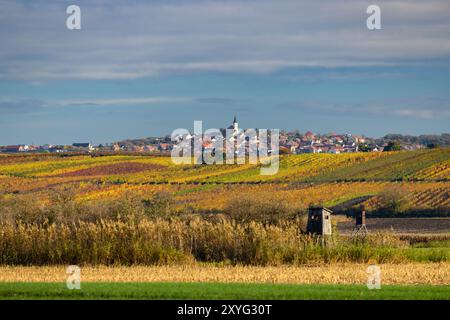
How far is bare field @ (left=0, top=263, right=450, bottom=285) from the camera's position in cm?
2458

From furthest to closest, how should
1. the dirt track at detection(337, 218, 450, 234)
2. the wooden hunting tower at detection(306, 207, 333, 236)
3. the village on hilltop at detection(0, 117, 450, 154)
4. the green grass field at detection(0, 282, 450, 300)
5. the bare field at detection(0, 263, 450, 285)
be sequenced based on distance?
the village on hilltop at detection(0, 117, 450, 154)
the dirt track at detection(337, 218, 450, 234)
the wooden hunting tower at detection(306, 207, 333, 236)
the bare field at detection(0, 263, 450, 285)
the green grass field at detection(0, 282, 450, 300)

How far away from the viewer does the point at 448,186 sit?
7406 cm

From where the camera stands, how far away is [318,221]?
39.5 m

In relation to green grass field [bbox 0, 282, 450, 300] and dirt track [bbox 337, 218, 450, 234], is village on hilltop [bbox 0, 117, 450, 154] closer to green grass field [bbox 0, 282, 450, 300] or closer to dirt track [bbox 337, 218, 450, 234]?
dirt track [bbox 337, 218, 450, 234]

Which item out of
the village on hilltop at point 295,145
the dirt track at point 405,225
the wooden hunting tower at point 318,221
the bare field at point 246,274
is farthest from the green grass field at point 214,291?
the village on hilltop at point 295,145

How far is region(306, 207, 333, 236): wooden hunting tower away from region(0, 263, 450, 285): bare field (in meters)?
9.14

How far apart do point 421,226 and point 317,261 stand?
87.5ft

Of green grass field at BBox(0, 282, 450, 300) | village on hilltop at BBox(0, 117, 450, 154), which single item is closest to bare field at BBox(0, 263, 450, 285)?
green grass field at BBox(0, 282, 450, 300)

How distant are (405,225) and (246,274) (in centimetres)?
3250

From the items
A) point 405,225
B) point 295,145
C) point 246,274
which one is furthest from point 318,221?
point 295,145

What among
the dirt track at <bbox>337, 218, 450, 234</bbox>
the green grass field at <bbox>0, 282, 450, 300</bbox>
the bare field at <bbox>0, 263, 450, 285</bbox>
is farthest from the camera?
the dirt track at <bbox>337, 218, 450, 234</bbox>

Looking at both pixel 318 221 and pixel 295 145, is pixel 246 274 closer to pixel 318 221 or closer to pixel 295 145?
pixel 318 221
